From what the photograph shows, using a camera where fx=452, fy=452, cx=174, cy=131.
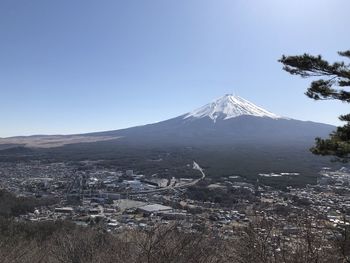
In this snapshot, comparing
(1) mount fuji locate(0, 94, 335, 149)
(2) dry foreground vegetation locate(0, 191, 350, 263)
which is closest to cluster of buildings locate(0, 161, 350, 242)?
(2) dry foreground vegetation locate(0, 191, 350, 263)

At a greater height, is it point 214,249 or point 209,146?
point 214,249

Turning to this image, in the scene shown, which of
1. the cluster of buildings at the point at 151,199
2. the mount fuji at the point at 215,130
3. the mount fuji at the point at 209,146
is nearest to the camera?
the cluster of buildings at the point at 151,199

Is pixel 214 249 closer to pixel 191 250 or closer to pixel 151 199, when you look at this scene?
pixel 191 250

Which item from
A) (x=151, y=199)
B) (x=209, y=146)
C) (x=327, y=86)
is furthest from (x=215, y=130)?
(x=327, y=86)

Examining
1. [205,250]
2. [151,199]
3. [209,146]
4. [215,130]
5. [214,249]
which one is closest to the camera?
[205,250]

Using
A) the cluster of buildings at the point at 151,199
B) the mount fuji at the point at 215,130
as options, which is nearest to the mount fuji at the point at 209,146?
the mount fuji at the point at 215,130

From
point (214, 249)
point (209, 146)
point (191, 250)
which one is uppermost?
point (191, 250)

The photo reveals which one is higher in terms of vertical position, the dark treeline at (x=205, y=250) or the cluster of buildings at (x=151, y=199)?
the dark treeline at (x=205, y=250)

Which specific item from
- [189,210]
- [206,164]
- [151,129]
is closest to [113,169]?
[206,164]

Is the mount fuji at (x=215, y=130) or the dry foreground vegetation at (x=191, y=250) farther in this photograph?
the mount fuji at (x=215, y=130)

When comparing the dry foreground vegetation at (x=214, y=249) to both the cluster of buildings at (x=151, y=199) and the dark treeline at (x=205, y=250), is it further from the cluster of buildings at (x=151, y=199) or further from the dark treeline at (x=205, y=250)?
the cluster of buildings at (x=151, y=199)

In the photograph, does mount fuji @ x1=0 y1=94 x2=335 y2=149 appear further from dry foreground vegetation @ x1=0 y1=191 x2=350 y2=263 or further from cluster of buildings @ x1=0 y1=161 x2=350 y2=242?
dry foreground vegetation @ x1=0 y1=191 x2=350 y2=263
